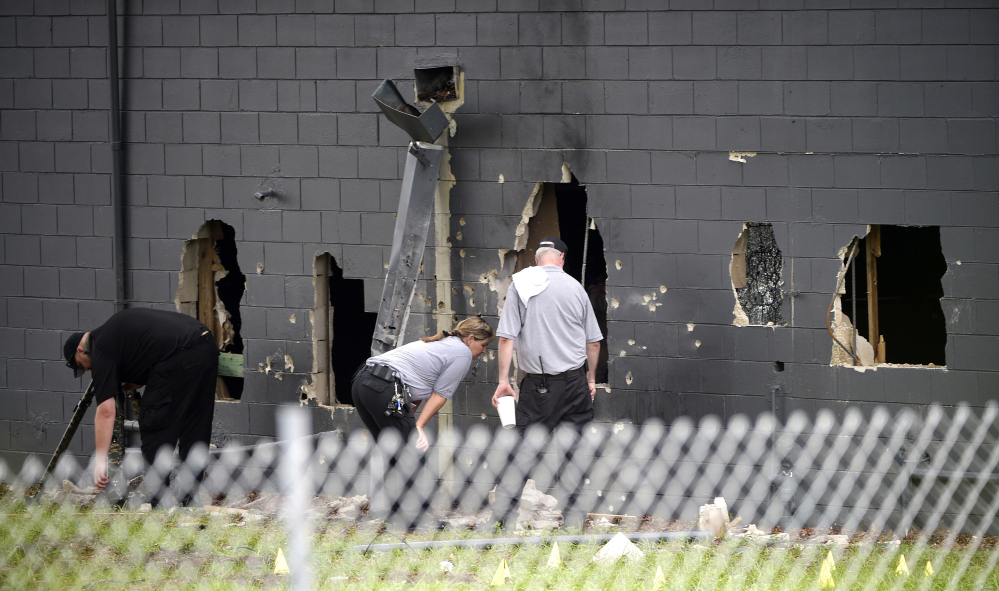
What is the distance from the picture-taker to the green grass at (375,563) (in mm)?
4680

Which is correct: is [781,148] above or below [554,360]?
above

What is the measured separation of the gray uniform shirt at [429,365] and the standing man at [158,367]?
131cm

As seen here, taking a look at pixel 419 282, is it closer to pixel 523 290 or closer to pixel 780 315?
pixel 523 290

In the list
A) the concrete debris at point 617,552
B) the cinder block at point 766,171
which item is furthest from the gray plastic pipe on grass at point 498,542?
the cinder block at point 766,171

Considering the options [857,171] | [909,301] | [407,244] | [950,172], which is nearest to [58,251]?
[407,244]

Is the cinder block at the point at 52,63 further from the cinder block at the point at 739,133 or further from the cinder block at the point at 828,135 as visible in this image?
the cinder block at the point at 828,135

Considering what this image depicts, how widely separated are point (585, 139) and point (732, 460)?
2.48 m

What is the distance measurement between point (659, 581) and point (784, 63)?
11.6 ft

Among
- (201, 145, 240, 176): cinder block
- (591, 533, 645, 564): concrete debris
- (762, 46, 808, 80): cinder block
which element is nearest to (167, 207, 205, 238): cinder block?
(201, 145, 240, 176): cinder block

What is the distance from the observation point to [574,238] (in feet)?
27.8

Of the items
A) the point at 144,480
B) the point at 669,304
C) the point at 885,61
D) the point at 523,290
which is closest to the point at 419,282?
the point at 523,290

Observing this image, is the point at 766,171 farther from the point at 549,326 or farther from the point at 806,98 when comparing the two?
the point at 549,326

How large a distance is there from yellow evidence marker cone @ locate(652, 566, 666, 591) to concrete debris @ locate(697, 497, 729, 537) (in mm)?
1146

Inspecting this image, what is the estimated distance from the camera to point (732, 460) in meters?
6.36
